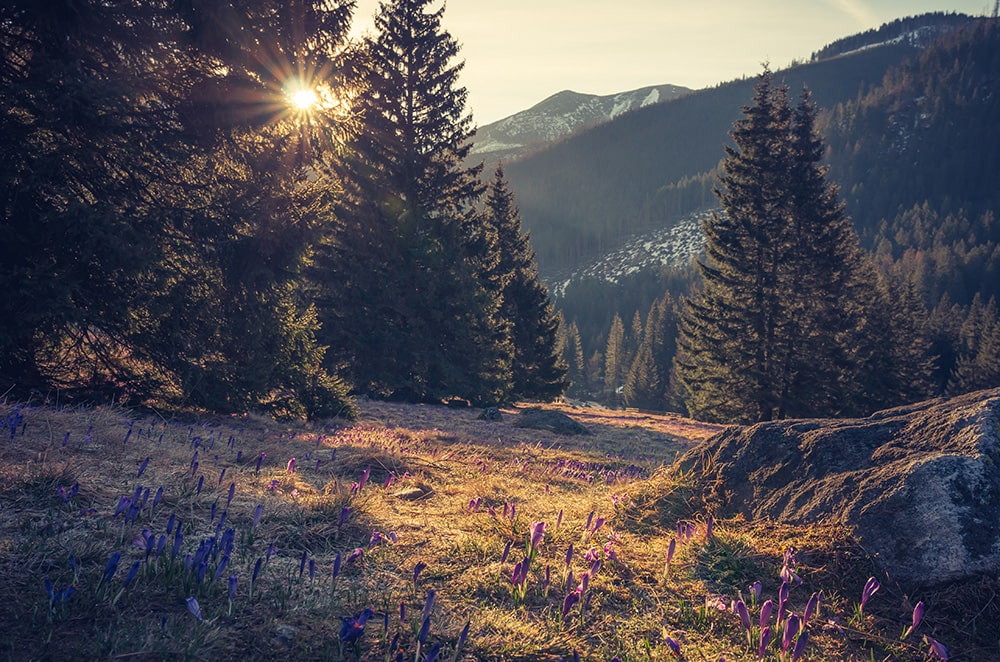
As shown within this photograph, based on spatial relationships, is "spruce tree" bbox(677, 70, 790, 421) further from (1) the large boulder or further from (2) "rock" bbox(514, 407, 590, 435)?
(1) the large boulder

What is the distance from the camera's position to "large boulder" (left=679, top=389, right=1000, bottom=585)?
282 centimetres

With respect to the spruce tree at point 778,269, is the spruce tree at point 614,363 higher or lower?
lower

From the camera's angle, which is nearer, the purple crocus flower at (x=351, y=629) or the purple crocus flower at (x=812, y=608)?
the purple crocus flower at (x=351, y=629)

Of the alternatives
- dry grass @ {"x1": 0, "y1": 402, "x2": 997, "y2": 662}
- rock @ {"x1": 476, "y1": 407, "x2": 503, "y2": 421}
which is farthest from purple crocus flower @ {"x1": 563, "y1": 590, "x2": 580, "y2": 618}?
rock @ {"x1": 476, "y1": 407, "x2": 503, "y2": 421}

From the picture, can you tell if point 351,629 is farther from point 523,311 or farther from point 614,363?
point 614,363

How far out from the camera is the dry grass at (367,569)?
2.06 m

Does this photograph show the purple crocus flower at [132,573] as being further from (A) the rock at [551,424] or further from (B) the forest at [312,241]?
(A) the rock at [551,424]

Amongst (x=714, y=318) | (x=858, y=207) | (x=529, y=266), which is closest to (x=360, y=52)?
(x=714, y=318)

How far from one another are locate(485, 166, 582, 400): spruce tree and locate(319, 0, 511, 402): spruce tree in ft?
29.3

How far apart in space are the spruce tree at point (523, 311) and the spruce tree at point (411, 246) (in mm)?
8923

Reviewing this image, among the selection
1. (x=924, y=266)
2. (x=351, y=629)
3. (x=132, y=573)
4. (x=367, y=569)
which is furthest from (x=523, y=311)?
(x=924, y=266)

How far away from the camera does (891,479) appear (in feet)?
10.7

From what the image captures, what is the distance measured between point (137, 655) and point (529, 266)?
32.5 metres

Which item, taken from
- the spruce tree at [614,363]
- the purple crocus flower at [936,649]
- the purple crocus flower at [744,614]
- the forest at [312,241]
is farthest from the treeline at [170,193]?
the spruce tree at [614,363]
